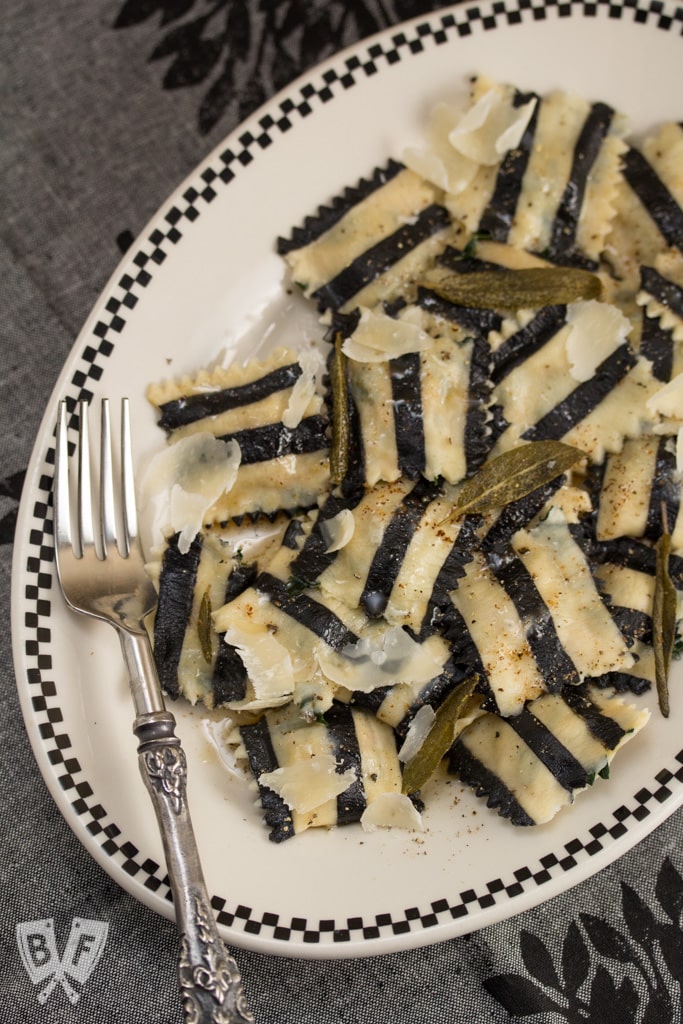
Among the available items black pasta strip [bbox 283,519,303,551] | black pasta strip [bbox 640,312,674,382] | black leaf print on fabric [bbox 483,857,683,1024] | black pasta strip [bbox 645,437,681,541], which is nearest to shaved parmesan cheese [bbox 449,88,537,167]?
black pasta strip [bbox 640,312,674,382]

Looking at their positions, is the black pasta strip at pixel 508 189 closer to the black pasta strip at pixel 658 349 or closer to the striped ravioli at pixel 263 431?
the black pasta strip at pixel 658 349

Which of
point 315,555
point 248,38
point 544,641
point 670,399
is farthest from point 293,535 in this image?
point 248,38

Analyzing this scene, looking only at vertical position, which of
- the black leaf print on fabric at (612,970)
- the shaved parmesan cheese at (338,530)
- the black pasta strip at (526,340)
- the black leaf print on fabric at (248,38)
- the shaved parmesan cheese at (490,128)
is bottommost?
the black leaf print on fabric at (612,970)

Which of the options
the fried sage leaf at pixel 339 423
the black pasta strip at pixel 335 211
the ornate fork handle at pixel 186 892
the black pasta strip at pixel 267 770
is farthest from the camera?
the black pasta strip at pixel 335 211

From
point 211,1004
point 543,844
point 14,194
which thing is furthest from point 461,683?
point 14,194

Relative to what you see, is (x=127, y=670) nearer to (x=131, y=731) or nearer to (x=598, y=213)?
(x=131, y=731)

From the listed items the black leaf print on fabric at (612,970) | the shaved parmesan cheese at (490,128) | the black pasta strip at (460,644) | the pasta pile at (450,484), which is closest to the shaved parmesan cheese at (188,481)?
the pasta pile at (450,484)

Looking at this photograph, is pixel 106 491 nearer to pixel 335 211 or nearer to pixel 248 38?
pixel 335 211
